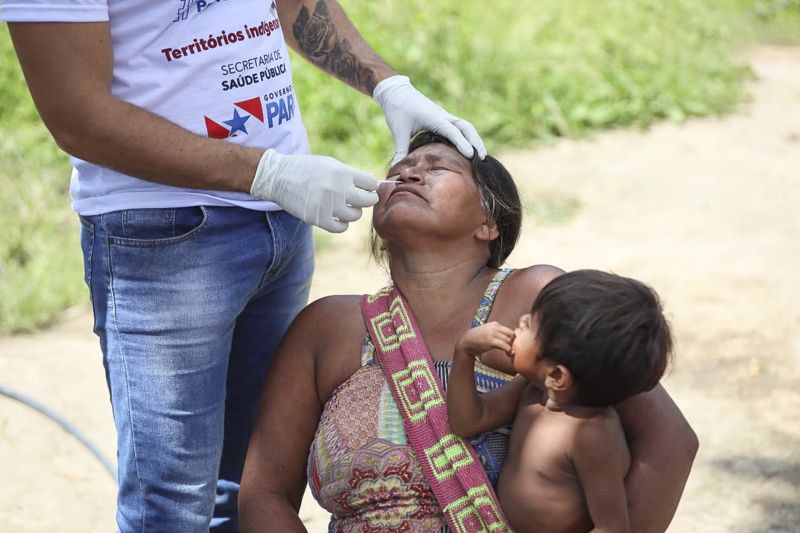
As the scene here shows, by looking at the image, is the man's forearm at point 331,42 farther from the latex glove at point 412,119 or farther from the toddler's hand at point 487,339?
the toddler's hand at point 487,339

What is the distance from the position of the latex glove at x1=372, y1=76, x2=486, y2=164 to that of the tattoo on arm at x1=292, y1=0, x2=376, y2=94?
7 centimetres

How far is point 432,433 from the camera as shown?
6.87 feet

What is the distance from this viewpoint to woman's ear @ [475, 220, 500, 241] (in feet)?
7.62

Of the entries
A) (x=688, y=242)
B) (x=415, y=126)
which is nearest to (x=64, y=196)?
(x=688, y=242)

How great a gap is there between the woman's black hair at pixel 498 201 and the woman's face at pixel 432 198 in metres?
0.02

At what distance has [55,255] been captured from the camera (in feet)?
17.0

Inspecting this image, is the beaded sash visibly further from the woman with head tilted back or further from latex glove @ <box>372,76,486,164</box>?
latex glove @ <box>372,76,486,164</box>

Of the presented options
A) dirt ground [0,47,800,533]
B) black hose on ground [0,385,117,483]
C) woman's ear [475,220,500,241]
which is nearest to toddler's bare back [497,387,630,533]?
woman's ear [475,220,500,241]

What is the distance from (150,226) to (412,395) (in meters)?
0.62

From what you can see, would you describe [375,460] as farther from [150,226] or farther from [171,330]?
[150,226]

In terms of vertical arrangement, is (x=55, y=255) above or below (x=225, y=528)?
below

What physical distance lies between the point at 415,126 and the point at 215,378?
2.55 feet

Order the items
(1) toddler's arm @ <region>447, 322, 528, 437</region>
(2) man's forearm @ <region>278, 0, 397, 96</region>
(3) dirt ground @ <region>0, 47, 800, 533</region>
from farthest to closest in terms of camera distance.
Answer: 1. (3) dirt ground @ <region>0, 47, 800, 533</region>
2. (2) man's forearm @ <region>278, 0, 397, 96</region>
3. (1) toddler's arm @ <region>447, 322, 528, 437</region>

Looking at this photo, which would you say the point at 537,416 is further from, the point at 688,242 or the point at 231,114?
the point at 688,242
